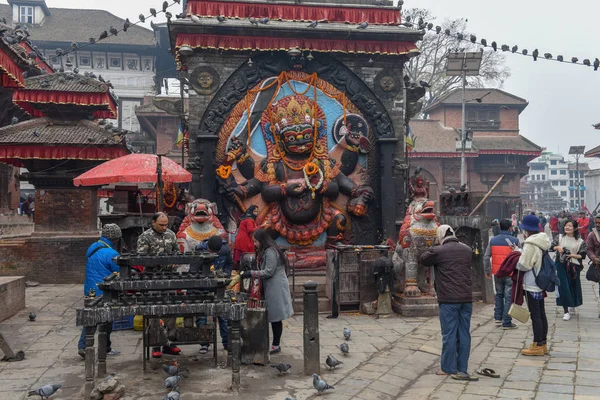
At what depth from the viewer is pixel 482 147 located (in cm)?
3759

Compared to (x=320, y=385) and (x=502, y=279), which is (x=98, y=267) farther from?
(x=502, y=279)

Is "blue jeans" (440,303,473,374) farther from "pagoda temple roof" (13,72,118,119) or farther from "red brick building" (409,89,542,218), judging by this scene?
"red brick building" (409,89,542,218)

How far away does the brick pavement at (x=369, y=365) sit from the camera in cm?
625

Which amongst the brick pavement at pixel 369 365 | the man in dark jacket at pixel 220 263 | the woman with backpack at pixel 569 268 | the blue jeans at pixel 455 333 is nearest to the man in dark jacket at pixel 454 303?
the blue jeans at pixel 455 333

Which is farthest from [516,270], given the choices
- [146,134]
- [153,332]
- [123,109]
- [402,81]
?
[123,109]

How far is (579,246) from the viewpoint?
33.7 ft

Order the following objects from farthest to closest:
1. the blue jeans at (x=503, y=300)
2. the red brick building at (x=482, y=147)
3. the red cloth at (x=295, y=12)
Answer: the red brick building at (x=482, y=147), the red cloth at (x=295, y=12), the blue jeans at (x=503, y=300)

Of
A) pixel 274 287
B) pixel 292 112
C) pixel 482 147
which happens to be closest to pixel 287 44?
pixel 292 112

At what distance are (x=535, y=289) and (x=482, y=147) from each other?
1245 inches

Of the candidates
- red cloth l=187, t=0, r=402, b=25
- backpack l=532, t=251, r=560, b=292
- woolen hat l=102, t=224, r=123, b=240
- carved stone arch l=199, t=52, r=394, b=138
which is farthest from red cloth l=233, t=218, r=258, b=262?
red cloth l=187, t=0, r=402, b=25

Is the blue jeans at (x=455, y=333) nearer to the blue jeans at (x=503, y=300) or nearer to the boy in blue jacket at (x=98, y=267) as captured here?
the blue jeans at (x=503, y=300)

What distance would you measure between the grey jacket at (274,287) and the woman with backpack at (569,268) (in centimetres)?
541

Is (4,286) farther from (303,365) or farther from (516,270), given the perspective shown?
(516,270)

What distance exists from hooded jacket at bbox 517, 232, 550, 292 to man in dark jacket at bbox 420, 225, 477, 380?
140cm
